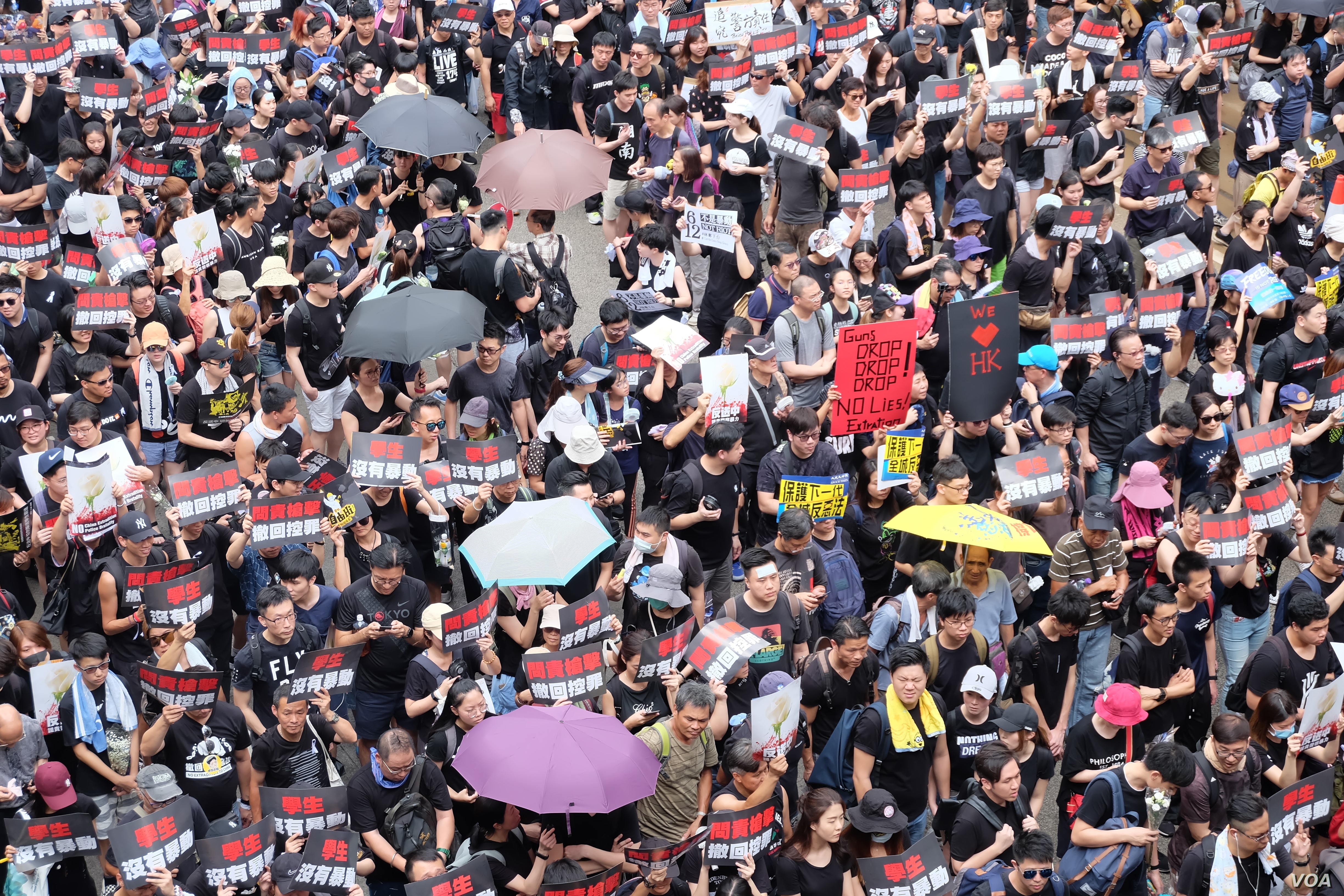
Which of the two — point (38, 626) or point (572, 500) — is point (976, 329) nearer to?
point (572, 500)

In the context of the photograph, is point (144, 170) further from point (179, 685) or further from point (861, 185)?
point (179, 685)

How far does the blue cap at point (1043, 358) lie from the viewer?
442 inches

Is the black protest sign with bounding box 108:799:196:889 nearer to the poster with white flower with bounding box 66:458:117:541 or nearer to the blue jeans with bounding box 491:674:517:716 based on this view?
the blue jeans with bounding box 491:674:517:716

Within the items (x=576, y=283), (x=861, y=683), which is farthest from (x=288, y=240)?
(x=861, y=683)

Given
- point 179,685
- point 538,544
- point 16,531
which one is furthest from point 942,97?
point 179,685

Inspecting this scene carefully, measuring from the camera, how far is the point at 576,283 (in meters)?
15.7

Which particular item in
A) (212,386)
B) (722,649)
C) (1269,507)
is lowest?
(1269,507)

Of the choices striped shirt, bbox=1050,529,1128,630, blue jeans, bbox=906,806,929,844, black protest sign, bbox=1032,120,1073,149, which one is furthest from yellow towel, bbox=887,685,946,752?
black protest sign, bbox=1032,120,1073,149

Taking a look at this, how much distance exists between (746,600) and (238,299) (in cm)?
531

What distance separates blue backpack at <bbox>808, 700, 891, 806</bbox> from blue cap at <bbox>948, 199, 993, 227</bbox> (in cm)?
504

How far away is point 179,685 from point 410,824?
4.82ft

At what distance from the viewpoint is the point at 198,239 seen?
41.0 feet

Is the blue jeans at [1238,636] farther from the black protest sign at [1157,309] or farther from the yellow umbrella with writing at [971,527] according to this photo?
the black protest sign at [1157,309]

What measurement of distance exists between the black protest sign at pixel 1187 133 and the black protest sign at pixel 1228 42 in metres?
1.80
